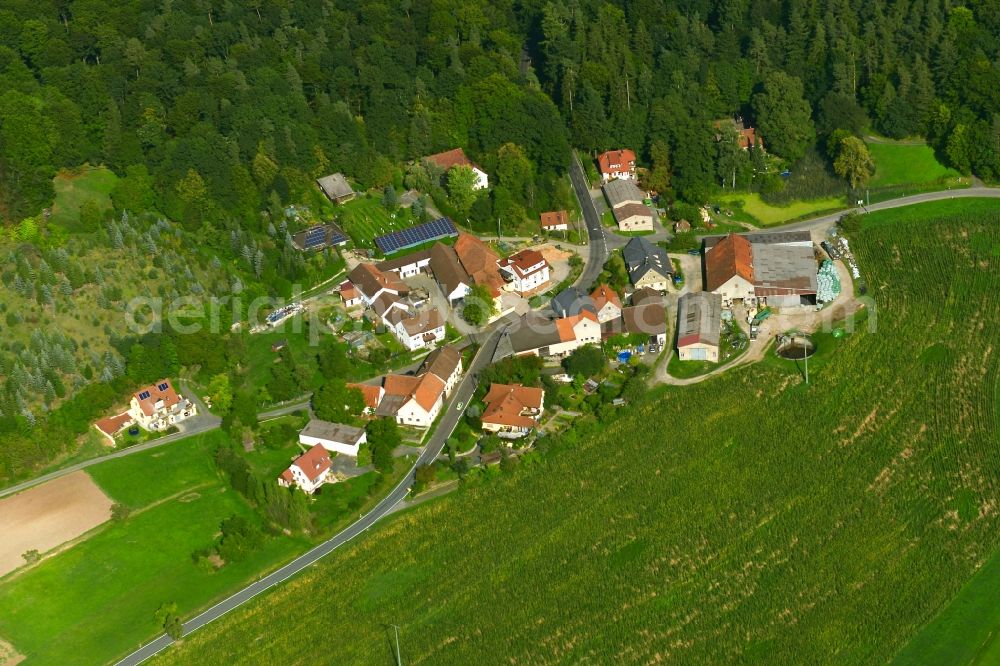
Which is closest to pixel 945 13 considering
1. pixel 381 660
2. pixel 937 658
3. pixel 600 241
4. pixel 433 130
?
pixel 600 241

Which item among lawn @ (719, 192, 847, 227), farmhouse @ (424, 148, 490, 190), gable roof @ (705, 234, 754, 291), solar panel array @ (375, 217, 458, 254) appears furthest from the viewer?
farmhouse @ (424, 148, 490, 190)

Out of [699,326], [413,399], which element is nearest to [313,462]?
[413,399]

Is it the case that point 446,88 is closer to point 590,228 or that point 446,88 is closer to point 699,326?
point 590,228

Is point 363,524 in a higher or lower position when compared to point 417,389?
lower

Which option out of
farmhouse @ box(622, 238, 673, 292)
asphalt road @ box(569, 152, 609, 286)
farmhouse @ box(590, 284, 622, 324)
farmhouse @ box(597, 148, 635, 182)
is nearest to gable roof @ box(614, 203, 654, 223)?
asphalt road @ box(569, 152, 609, 286)

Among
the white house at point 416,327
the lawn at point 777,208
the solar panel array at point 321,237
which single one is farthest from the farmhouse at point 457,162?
the lawn at point 777,208

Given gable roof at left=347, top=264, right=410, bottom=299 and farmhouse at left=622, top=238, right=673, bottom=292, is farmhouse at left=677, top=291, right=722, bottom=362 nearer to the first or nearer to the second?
farmhouse at left=622, top=238, right=673, bottom=292

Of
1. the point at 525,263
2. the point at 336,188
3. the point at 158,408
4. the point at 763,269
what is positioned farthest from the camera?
the point at 336,188
